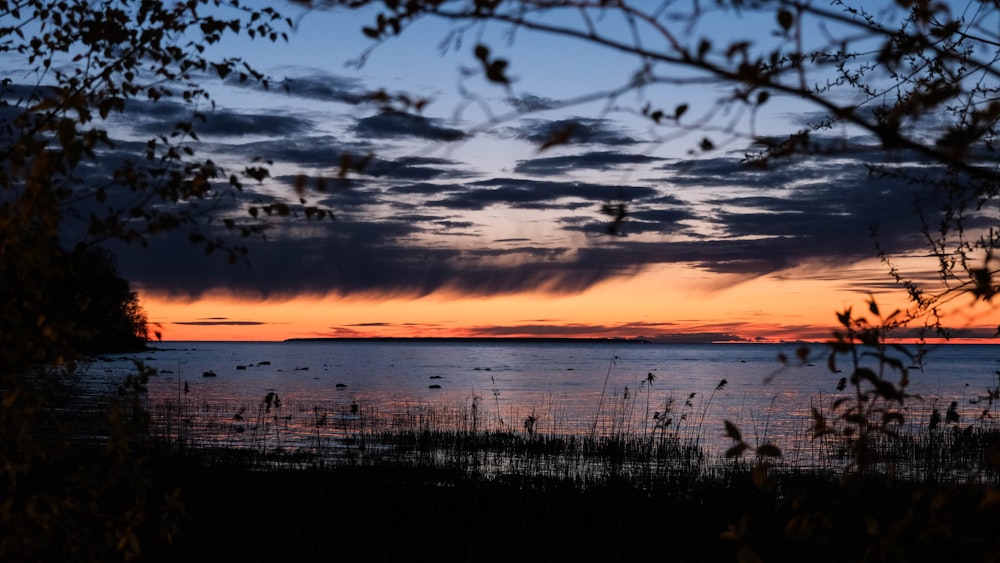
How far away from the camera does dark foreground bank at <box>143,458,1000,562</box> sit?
1062cm

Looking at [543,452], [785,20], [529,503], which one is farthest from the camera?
[543,452]

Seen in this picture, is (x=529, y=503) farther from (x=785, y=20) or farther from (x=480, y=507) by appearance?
(x=785, y=20)

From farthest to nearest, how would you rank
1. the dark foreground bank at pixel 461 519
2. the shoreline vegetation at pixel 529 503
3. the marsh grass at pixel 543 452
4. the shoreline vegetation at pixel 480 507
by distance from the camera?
the marsh grass at pixel 543 452 → the shoreline vegetation at pixel 480 507 → the dark foreground bank at pixel 461 519 → the shoreline vegetation at pixel 529 503

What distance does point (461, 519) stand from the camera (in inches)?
512

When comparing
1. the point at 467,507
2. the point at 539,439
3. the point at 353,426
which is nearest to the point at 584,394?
the point at 353,426

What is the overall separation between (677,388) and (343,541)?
5432cm

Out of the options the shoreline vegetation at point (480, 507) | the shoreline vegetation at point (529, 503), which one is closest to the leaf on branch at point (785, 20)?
the shoreline vegetation at point (529, 503)

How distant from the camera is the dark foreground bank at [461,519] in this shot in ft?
34.8

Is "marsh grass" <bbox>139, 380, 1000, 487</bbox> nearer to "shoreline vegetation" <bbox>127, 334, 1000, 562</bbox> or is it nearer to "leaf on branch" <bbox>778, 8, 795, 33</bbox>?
"shoreline vegetation" <bbox>127, 334, 1000, 562</bbox>

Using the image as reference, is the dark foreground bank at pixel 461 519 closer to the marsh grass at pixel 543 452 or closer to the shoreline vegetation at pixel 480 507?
the shoreline vegetation at pixel 480 507

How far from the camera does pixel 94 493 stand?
5551 millimetres

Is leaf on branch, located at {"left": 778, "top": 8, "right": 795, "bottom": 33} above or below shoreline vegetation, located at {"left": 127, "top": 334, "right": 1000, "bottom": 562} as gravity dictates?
above

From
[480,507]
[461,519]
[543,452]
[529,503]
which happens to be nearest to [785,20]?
[461,519]

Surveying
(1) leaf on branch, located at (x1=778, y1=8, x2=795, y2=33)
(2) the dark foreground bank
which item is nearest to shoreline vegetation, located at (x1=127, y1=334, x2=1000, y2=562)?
(2) the dark foreground bank
